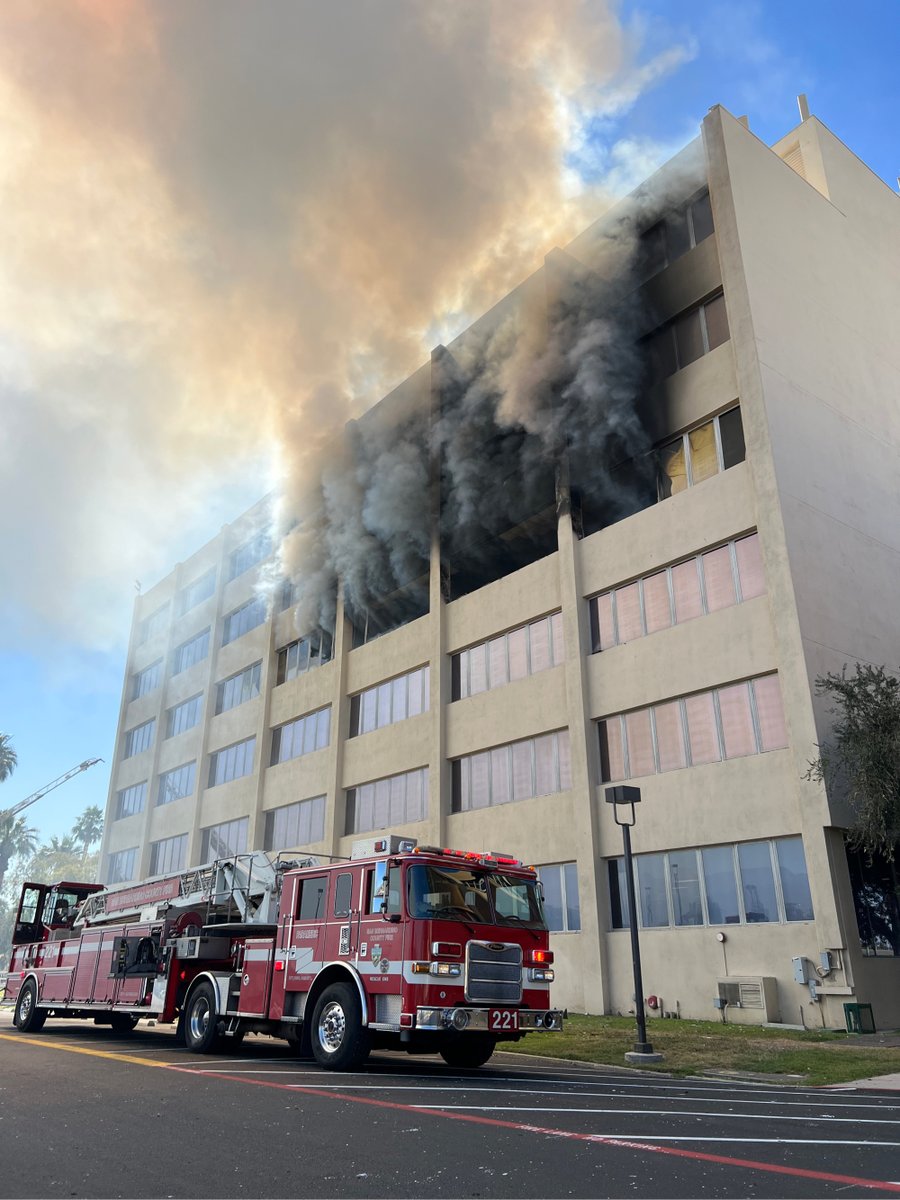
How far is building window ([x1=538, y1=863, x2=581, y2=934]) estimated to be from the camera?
20.2 m

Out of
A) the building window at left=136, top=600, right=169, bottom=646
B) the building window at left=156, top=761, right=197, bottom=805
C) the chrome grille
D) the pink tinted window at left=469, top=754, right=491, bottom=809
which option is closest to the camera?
the chrome grille

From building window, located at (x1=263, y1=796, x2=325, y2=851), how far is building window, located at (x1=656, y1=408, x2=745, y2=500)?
52.4 feet

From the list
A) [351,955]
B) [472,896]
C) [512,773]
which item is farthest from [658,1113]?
[512,773]

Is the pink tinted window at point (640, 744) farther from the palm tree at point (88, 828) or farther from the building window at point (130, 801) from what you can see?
the palm tree at point (88, 828)

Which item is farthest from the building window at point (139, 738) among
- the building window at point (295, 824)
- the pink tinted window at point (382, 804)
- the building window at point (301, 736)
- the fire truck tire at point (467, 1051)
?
the fire truck tire at point (467, 1051)

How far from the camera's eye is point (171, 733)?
42.8 m

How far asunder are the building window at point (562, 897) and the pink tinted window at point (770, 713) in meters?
5.70

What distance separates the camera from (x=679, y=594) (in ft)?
64.6

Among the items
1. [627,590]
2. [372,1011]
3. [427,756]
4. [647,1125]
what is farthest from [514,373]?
[647,1125]

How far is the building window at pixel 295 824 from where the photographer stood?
30.0 metres

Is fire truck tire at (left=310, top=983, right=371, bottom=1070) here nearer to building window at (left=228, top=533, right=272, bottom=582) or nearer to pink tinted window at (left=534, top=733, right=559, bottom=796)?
pink tinted window at (left=534, top=733, right=559, bottom=796)

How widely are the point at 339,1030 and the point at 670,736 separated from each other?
10.8 metres

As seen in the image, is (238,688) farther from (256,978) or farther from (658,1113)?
(658,1113)

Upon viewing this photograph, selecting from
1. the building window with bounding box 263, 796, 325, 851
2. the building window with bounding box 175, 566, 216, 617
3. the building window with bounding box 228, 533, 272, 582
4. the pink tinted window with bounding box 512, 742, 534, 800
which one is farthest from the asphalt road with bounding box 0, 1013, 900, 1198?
the building window with bounding box 175, 566, 216, 617
